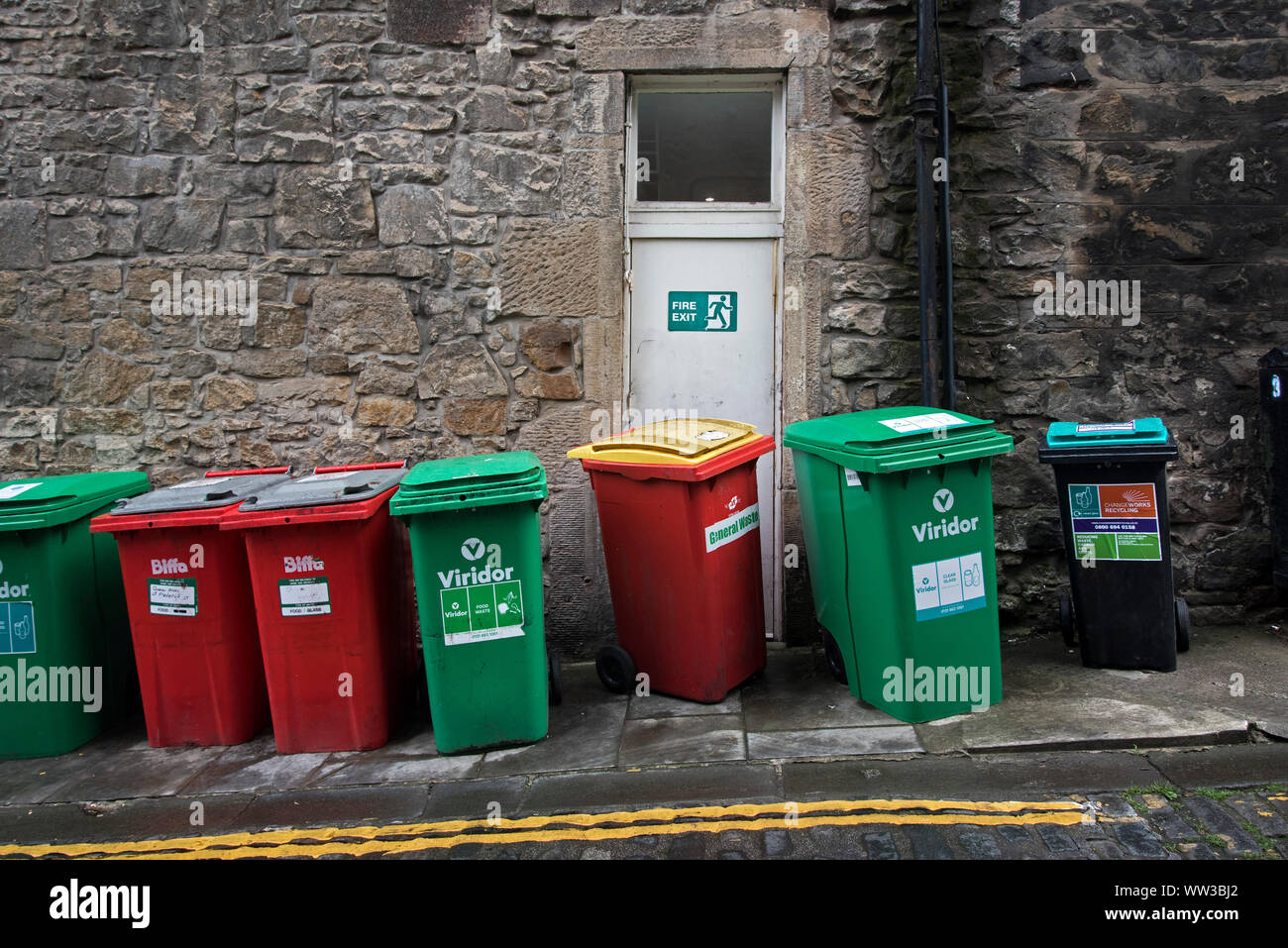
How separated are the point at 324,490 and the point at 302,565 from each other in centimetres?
37

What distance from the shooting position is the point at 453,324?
18.4ft

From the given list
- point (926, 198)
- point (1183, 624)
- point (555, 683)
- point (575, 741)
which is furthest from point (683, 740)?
point (926, 198)

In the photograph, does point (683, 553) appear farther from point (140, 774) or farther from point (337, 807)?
point (140, 774)

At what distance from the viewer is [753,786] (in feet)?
12.4

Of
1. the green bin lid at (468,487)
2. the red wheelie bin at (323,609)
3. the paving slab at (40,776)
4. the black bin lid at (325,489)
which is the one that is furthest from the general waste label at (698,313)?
the paving slab at (40,776)

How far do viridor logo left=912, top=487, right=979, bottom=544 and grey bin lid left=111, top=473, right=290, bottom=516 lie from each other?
314 centimetres

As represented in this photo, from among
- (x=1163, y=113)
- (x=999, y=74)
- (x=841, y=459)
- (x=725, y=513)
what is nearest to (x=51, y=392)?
(x=725, y=513)

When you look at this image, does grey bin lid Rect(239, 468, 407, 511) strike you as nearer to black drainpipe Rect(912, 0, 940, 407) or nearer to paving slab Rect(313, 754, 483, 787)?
paving slab Rect(313, 754, 483, 787)

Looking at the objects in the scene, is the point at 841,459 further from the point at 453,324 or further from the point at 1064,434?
the point at 453,324

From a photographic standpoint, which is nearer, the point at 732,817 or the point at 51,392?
the point at 732,817

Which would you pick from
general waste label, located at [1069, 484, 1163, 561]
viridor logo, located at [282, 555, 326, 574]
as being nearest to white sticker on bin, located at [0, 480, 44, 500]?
viridor logo, located at [282, 555, 326, 574]

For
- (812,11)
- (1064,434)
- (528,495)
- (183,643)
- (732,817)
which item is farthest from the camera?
(812,11)

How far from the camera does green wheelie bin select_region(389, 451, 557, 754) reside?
162 inches

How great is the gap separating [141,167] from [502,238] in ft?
7.32
